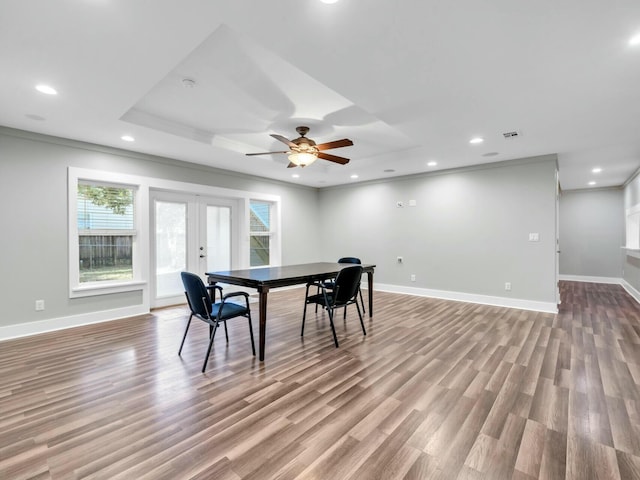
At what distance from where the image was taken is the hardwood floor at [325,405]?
1611mm

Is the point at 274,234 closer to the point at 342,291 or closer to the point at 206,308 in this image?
the point at 342,291

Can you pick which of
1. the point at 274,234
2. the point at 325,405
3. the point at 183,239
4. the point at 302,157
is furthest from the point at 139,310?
the point at 325,405

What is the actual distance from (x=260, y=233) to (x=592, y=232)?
27.0 ft

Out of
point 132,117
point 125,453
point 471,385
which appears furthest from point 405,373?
point 132,117

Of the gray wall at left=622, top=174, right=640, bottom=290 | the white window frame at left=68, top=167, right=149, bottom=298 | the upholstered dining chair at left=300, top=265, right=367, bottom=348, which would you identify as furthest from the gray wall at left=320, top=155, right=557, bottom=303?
the white window frame at left=68, top=167, right=149, bottom=298

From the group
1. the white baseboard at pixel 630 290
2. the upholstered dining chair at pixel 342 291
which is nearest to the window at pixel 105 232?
the upholstered dining chair at pixel 342 291

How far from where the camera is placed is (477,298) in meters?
5.45

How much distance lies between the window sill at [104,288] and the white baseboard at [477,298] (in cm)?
457

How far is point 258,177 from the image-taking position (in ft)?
20.8

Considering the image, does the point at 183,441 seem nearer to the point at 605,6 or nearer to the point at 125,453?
the point at 125,453

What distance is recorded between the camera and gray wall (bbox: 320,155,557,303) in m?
4.90

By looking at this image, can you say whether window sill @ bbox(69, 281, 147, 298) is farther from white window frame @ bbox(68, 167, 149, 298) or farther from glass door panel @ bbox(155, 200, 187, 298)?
glass door panel @ bbox(155, 200, 187, 298)

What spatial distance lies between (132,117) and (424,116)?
10.4ft

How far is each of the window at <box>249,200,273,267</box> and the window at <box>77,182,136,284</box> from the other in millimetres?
2228
